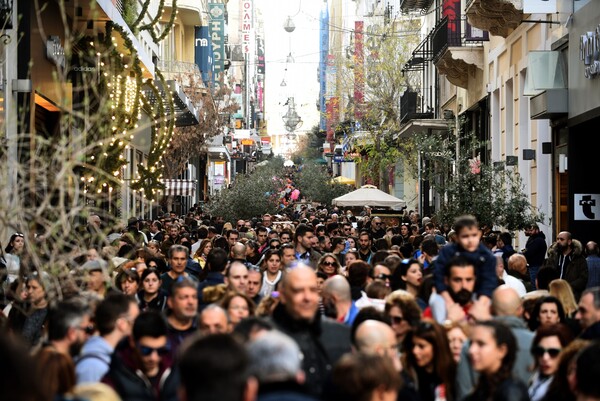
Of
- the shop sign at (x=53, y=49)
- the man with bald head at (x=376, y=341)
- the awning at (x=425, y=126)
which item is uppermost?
the shop sign at (x=53, y=49)

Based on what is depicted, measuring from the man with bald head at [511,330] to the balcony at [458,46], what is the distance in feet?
93.7

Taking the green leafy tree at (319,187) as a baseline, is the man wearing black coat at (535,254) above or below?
below

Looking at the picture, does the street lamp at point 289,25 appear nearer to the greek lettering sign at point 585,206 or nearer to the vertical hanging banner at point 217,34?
the vertical hanging banner at point 217,34

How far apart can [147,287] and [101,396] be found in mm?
6930

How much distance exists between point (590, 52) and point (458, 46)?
15859 mm

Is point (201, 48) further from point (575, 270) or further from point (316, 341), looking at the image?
point (316, 341)

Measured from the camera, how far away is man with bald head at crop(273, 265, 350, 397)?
7.68m

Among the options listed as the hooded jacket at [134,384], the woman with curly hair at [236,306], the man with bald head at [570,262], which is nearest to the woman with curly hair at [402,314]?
the woman with curly hair at [236,306]

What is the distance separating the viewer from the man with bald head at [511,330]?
27.1 feet

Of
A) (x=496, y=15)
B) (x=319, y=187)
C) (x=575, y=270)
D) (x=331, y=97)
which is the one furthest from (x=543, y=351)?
(x=331, y=97)

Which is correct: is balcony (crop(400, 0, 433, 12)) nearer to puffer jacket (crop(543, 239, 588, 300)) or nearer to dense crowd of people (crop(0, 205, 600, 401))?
puffer jacket (crop(543, 239, 588, 300))

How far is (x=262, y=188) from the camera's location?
4312cm

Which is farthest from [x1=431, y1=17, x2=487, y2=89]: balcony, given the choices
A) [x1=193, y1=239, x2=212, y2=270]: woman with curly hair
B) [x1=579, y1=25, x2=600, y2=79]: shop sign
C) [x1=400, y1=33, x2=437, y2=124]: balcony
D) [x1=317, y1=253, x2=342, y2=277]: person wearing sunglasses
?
[x1=317, y1=253, x2=342, y2=277]: person wearing sunglasses

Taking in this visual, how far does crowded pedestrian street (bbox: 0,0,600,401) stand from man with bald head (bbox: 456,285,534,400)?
0.7 inches
